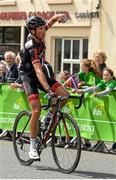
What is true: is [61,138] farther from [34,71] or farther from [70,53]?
[70,53]

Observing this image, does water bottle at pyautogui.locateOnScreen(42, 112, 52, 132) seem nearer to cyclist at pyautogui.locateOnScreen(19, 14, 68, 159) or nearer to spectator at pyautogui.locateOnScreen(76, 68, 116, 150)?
cyclist at pyautogui.locateOnScreen(19, 14, 68, 159)

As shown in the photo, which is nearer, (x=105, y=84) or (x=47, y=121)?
(x=47, y=121)

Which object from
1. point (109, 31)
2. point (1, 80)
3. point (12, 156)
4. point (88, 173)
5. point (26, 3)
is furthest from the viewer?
point (26, 3)

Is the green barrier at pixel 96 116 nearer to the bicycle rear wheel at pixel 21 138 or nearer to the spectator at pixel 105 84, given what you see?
the spectator at pixel 105 84

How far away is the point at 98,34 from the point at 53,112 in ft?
41.5

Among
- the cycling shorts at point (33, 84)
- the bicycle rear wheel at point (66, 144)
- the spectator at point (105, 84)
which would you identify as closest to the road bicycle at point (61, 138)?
the bicycle rear wheel at point (66, 144)

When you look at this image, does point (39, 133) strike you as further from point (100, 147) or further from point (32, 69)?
point (100, 147)

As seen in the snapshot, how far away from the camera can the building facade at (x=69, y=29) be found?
66.1 feet

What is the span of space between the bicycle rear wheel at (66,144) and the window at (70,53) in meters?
13.4

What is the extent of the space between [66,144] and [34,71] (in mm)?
1115

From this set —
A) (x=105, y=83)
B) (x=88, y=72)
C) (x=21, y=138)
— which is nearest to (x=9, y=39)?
(x=88, y=72)

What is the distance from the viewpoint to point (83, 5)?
2061 cm

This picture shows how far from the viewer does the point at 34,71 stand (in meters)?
8.15

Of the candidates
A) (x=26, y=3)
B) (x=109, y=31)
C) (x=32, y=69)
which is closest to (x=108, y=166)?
(x=32, y=69)
